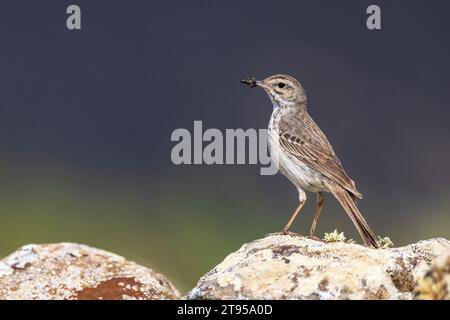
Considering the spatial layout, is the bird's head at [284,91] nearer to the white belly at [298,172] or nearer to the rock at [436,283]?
the white belly at [298,172]

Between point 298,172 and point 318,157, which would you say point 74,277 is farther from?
point 318,157

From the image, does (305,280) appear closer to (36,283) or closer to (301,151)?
(36,283)

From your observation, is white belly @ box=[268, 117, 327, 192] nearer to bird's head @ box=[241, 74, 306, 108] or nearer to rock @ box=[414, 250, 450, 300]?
bird's head @ box=[241, 74, 306, 108]

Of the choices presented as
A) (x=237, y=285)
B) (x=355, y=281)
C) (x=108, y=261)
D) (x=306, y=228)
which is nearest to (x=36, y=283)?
(x=108, y=261)

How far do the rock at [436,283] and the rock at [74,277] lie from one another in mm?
2951

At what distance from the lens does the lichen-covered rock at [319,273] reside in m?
6.57

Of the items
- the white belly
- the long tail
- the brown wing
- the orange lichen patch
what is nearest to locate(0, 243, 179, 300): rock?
the orange lichen patch

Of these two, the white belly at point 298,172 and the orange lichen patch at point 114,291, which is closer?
the orange lichen patch at point 114,291

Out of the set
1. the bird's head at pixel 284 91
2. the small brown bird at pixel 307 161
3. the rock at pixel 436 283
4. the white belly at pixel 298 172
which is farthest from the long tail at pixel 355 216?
the rock at pixel 436 283

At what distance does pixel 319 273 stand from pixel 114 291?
2115mm

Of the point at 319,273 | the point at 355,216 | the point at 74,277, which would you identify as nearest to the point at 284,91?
the point at 355,216

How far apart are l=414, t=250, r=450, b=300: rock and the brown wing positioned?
3.83 metres

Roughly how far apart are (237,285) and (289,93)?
4440 millimetres
